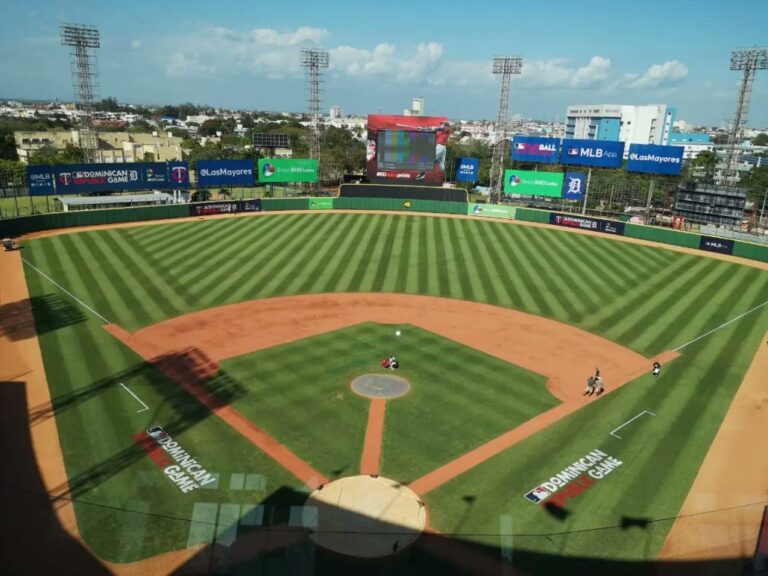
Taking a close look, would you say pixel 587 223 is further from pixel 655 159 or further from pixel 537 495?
pixel 537 495

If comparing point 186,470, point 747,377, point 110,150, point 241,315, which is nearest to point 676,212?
point 747,377

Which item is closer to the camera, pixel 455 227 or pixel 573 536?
pixel 573 536

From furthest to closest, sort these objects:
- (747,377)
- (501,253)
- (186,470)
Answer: (501,253)
(747,377)
(186,470)

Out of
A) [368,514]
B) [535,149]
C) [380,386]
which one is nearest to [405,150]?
[535,149]

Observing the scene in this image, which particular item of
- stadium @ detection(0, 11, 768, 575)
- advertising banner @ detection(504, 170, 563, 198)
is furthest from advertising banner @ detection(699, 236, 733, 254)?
advertising banner @ detection(504, 170, 563, 198)

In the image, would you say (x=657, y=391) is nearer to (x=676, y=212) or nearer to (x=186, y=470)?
(x=186, y=470)

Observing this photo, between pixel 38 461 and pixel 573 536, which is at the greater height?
pixel 573 536
